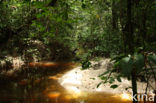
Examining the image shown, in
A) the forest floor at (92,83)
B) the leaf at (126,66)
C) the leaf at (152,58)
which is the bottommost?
the forest floor at (92,83)

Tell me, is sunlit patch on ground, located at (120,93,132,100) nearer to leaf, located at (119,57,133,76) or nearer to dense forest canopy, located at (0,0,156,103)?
dense forest canopy, located at (0,0,156,103)

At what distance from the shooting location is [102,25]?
940cm

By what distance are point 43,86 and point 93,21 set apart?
215 inches

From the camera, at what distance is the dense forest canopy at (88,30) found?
123cm

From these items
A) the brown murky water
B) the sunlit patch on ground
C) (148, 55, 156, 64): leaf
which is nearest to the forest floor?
the sunlit patch on ground

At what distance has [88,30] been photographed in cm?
1095

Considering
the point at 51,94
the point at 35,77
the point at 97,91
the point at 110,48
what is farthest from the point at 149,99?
the point at 35,77

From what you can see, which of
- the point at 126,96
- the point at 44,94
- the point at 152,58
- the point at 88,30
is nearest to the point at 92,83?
the point at 126,96

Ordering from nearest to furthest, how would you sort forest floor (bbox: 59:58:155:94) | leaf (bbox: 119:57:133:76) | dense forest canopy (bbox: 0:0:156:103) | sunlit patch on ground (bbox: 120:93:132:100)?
leaf (bbox: 119:57:133:76)
dense forest canopy (bbox: 0:0:156:103)
sunlit patch on ground (bbox: 120:93:132:100)
forest floor (bbox: 59:58:155:94)

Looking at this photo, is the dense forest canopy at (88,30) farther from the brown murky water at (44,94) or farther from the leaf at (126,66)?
the brown murky water at (44,94)

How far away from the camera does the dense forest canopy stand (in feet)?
4.05

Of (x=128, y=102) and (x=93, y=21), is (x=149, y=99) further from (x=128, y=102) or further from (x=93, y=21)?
(x=93, y=21)

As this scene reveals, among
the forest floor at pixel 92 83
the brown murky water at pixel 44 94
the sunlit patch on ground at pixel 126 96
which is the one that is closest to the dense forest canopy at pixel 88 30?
the forest floor at pixel 92 83

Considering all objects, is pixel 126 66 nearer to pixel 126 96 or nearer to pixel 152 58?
pixel 152 58
